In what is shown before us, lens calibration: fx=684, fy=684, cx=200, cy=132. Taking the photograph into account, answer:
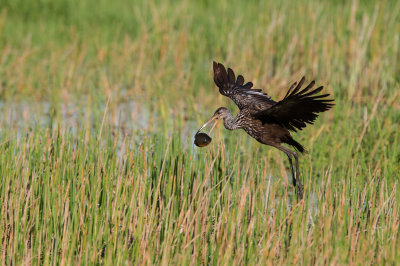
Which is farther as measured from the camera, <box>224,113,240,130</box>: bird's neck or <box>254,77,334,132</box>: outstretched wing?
<box>224,113,240,130</box>: bird's neck

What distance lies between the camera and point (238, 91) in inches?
209

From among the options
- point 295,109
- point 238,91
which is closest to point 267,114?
point 295,109

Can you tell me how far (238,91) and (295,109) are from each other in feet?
3.17

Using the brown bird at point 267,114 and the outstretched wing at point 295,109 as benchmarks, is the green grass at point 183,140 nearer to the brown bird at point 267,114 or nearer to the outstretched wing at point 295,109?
the brown bird at point 267,114

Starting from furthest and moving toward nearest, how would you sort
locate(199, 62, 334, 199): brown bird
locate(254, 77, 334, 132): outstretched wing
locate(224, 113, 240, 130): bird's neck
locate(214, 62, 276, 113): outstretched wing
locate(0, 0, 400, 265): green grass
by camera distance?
locate(214, 62, 276, 113): outstretched wing → locate(224, 113, 240, 130): bird's neck → locate(199, 62, 334, 199): brown bird → locate(254, 77, 334, 132): outstretched wing → locate(0, 0, 400, 265): green grass

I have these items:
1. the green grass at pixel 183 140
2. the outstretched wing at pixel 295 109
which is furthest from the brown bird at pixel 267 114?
the green grass at pixel 183 140

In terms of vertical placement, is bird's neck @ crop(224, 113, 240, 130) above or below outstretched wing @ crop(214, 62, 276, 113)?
below

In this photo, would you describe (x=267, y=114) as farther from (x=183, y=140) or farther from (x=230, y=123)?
(x=183, y=140)

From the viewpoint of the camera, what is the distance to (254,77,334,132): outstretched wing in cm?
410

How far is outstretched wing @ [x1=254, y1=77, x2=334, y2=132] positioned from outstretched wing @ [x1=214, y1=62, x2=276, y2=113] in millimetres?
304

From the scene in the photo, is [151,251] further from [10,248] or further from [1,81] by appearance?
[1,81]

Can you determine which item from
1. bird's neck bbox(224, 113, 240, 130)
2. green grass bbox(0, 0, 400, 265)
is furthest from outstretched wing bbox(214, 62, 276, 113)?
green grass bbox(0, 0, 400, 265)

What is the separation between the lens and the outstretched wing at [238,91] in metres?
5.10

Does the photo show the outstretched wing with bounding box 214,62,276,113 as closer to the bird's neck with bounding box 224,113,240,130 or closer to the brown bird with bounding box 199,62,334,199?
the brown bird with bounding box 199,62,334,199
